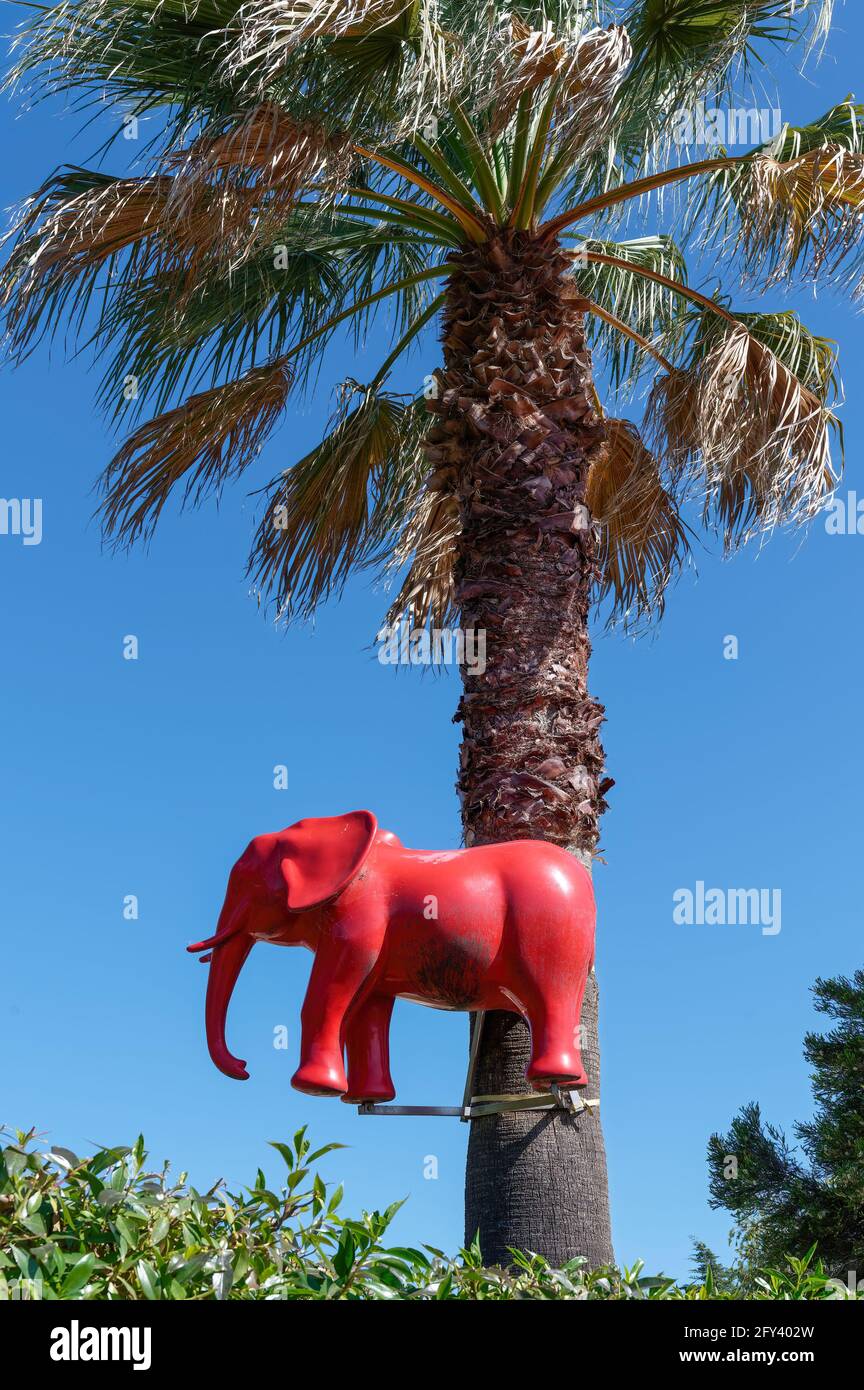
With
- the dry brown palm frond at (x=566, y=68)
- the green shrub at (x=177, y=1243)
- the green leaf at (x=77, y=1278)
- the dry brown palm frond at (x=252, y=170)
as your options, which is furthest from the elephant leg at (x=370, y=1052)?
the dry brown palm frond at (x=566, y=68)

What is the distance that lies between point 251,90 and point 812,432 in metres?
3.12

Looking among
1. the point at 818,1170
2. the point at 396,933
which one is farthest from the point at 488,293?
the point at 818,1170

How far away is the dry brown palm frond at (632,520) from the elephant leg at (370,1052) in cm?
363

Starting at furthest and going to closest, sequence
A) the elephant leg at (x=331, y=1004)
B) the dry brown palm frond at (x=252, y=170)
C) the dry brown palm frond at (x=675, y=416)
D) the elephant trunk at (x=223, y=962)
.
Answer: the dry brown palm frond at (x=675, y=416), the dry brown palm frond at (x=252, y=170), the elephant trunk at (x=223, y=962), the elephant leg at (x=331, y=1004)

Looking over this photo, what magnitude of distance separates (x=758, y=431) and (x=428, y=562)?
87.2 inches

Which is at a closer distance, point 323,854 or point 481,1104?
point 323,854

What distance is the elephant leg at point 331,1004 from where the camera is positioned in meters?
4.79

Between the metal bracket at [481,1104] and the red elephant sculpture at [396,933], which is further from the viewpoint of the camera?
the metal bracket at [481,1104]

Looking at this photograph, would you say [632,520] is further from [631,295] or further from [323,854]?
[323,854]

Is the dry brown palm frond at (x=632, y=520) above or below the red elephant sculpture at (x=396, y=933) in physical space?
above

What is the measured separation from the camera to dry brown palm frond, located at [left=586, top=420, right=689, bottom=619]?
818cm

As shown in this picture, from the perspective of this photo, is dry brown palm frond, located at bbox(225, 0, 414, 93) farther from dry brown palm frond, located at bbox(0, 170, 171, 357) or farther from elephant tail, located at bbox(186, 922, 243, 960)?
elephant tail, located at bbox(186, 922, 243, 960)

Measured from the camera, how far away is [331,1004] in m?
4.81

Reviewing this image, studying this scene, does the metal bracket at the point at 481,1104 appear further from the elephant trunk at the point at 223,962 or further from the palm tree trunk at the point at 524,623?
the elephant trunk at the point at 223,962
